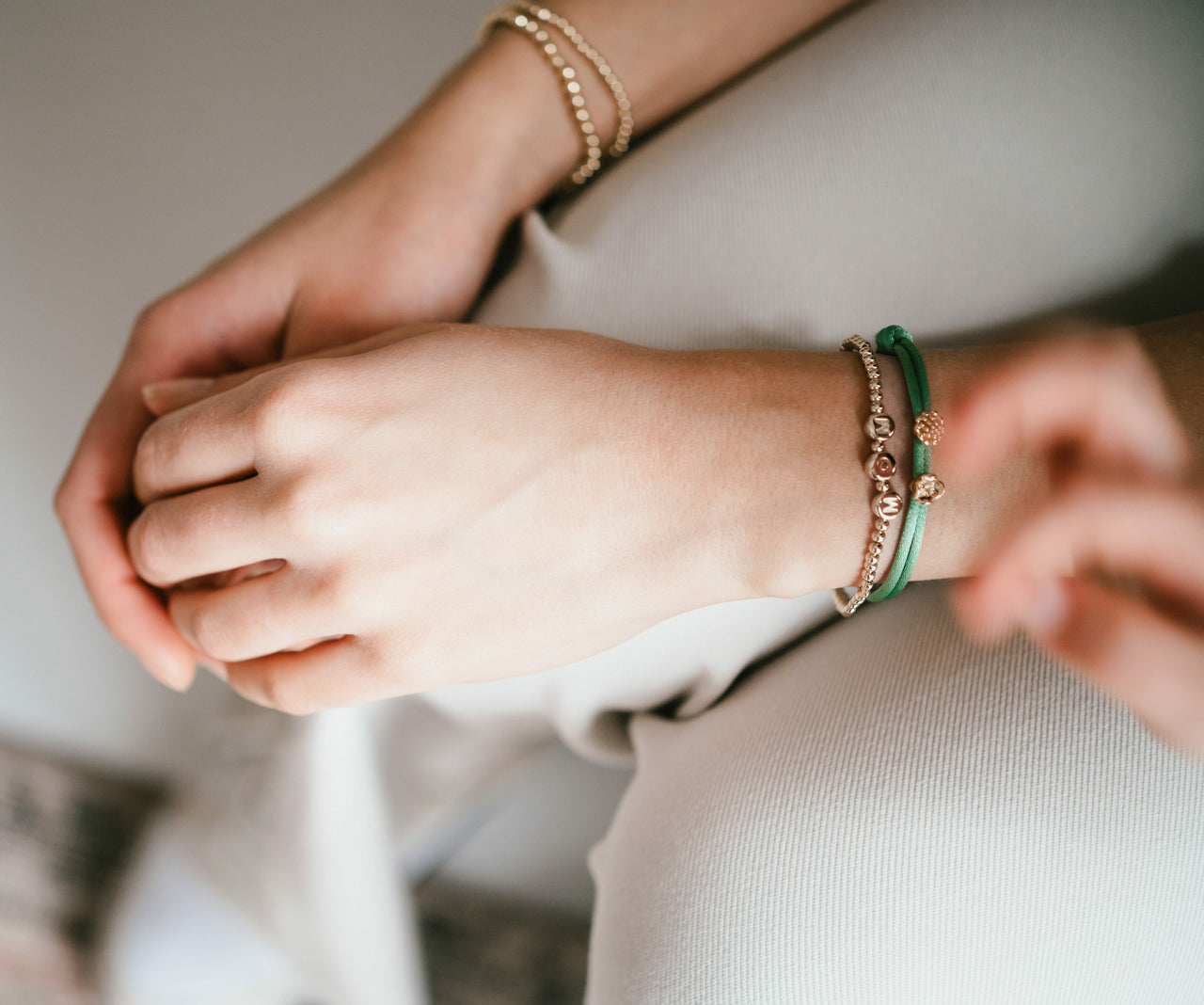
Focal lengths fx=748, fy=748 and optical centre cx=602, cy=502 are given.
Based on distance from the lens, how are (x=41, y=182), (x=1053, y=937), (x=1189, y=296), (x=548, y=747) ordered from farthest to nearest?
1. (x=41, y=182)
2. (x=548, y=747)
3. (x=1189, y=296)
4. (x=1053, y=937)

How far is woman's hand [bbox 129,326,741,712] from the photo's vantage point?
436mm

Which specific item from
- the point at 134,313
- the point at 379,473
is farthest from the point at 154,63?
the point at 379,473

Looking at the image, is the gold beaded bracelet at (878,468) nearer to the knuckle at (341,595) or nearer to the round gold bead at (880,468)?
the round gold bead at (880,468)

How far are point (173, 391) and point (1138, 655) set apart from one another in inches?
24.4

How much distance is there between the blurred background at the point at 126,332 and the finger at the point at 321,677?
1.04 feet

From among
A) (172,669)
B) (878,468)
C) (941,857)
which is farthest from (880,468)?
(172,669)

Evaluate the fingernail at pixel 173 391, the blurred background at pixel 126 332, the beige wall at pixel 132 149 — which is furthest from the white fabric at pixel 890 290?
the beige wall at pixel 132 149

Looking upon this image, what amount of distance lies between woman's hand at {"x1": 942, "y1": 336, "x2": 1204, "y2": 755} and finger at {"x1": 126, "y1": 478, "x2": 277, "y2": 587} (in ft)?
1.35

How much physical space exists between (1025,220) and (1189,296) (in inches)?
5.4

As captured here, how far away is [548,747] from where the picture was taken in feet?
2.71

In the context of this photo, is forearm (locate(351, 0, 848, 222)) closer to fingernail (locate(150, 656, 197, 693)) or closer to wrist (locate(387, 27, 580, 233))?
wrist (locate(387, 27, 580, 233))

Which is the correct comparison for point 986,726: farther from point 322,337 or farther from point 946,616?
point 322,337

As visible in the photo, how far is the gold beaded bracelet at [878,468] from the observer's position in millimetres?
433

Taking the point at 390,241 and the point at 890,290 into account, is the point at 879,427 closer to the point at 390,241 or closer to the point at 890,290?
the point at 890,290
